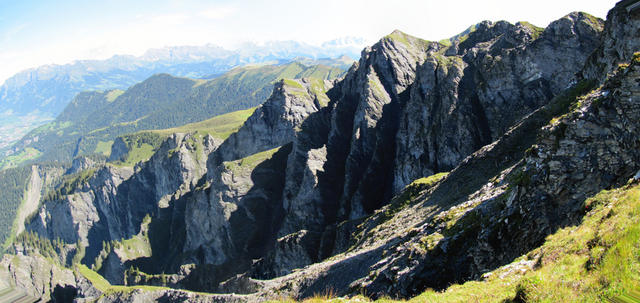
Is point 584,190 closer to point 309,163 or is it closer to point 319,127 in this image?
point 309,163

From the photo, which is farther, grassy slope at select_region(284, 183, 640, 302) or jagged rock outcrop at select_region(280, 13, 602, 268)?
jagged rock outcrop at select_region(280, 13, 602, 268)

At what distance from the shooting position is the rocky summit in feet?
68.9

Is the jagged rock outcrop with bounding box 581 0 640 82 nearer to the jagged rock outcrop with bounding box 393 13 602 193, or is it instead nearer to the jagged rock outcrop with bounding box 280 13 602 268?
the jagged rock outcrop with bounding box 280 13 602 268

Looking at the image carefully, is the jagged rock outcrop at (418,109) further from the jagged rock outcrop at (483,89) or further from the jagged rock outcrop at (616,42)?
the jagged rock outcrop at (616,42)

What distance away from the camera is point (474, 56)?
3748 inches

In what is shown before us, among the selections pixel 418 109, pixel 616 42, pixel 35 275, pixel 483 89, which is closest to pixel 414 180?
pixel 418 109

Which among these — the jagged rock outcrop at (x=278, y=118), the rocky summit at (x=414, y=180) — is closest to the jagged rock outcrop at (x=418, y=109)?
the rocky summit at (x=414, y=180)

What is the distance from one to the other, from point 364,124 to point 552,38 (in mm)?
55279

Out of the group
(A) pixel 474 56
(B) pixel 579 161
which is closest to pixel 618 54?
(B) pixel 579 161

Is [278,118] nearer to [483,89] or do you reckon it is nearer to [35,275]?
[483,89]

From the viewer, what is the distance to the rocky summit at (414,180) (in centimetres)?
2100

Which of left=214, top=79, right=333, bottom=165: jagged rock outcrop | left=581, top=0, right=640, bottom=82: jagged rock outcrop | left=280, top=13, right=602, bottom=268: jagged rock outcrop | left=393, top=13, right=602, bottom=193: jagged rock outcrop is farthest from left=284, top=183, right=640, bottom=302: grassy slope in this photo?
left=214, top=79, right=333, bottom=165: jagged rock outcrop

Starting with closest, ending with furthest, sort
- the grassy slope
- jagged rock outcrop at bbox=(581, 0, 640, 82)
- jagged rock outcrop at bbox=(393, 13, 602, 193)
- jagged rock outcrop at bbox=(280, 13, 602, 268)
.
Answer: the grassy slope, jagged rock outcrop at bbox=(581, 0, 640, 82), jagged rock outcrop at bbox=(393, 13, 602, 193), jagged rock outcrop at bbox=(280, 13, 602, 268)

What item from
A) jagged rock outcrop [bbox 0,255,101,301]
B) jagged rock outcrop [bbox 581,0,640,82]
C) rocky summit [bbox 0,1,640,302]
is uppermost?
jagged rock outcrop [bbox 581,0,640,82]
